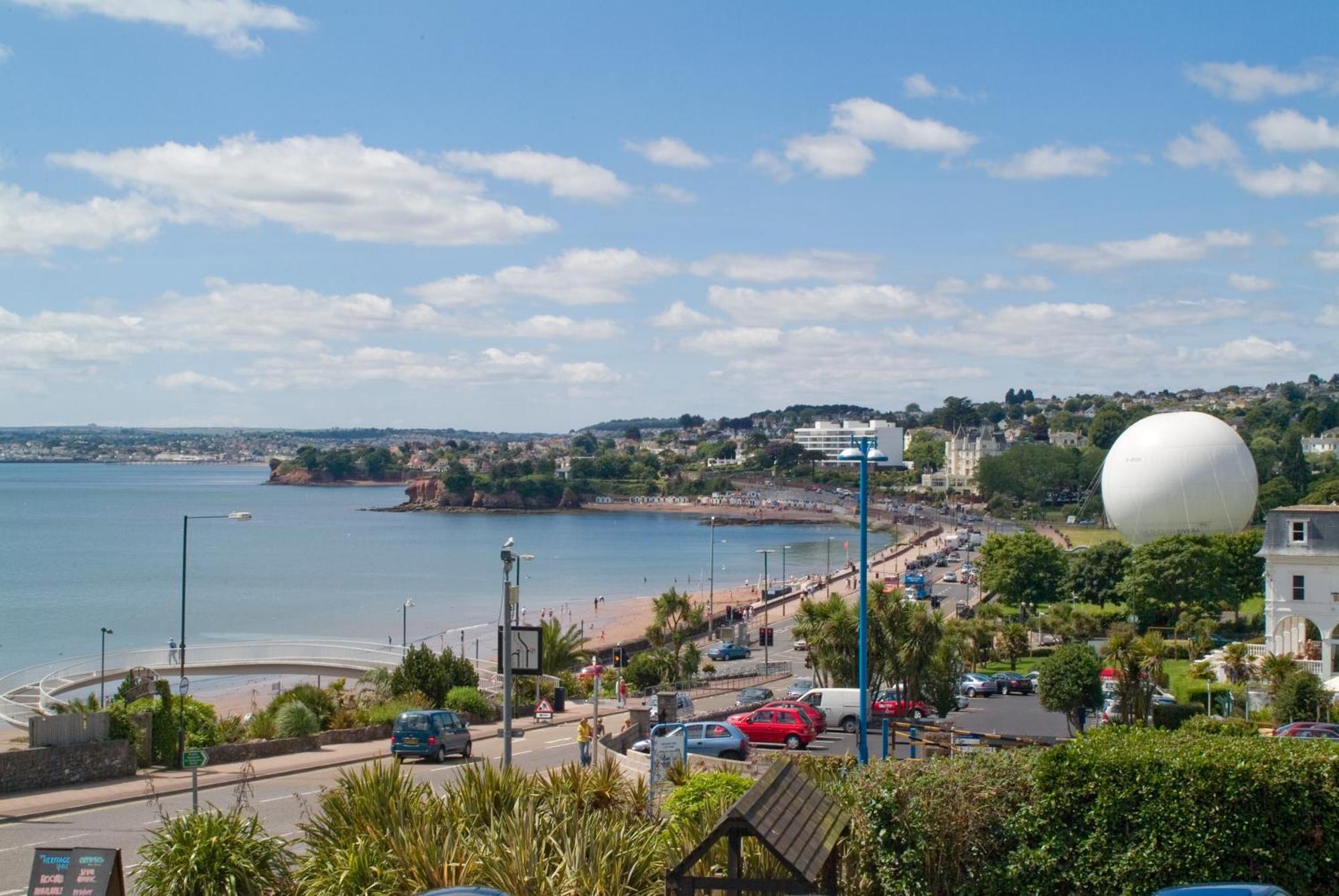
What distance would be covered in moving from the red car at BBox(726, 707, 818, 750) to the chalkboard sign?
16021 millimetres

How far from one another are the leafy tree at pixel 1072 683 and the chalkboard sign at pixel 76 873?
22.4 meters

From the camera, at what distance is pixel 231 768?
23.5 m

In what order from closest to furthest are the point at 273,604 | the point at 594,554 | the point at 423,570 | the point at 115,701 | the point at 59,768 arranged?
the point at 59,768
the point at 115,701
the point at 273,604
the point at 423,570
the point at 594,554

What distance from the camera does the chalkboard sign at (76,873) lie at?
33.0 ft

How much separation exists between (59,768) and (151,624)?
6351 centimetres

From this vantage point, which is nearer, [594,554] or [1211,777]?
[1211,777]

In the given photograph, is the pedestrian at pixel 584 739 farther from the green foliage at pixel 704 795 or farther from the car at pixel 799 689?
the car at pixel 799 689

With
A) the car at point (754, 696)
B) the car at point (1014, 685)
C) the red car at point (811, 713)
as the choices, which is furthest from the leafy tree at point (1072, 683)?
the car at point (1014, 685)

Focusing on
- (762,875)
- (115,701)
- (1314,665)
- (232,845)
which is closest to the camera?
(762,875)

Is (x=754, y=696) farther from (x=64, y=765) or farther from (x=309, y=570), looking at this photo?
(x=309, y=570)

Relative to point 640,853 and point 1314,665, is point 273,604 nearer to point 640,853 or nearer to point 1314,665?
point 1314,665

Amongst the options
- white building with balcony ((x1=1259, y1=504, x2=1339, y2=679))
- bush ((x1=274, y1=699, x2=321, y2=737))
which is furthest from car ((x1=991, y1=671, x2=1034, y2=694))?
bush ((x1=274, y1=699, x2=321, y2=737))

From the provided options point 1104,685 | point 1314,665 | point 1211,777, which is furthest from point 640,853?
point 1314,665

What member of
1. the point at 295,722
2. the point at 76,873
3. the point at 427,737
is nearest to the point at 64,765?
the point at 427,737
